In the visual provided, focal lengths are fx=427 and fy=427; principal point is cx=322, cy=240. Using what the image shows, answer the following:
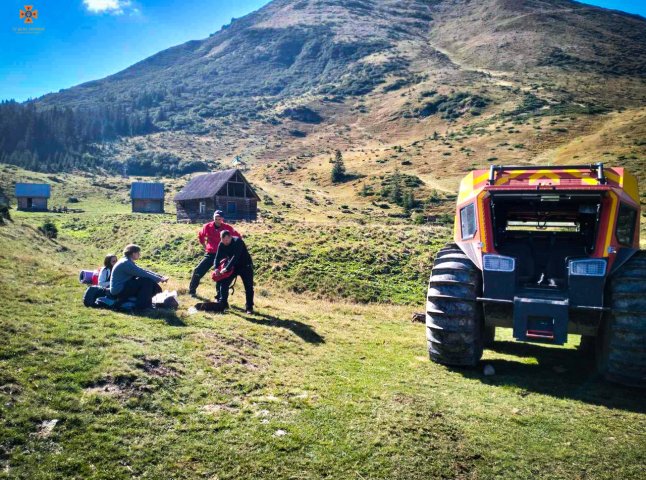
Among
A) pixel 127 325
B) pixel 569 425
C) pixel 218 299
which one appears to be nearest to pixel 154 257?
pixel 218 299

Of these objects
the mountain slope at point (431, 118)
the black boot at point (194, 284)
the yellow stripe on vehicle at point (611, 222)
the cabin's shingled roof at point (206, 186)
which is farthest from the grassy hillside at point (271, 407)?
the mountain slope at point (431, 118)

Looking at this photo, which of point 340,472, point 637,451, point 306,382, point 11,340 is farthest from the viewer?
point 306,382

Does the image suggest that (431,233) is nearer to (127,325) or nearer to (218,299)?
(218,299)

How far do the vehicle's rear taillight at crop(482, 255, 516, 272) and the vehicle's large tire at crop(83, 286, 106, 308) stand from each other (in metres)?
8.65

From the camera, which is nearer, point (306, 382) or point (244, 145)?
point (306, 382)

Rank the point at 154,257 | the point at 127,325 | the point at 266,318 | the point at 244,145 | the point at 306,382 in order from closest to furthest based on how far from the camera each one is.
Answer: the point at 306,382
the point at 127,325
the point at 266,318
the point at 154,257
the point at 244,145

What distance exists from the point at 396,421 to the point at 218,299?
276 inches

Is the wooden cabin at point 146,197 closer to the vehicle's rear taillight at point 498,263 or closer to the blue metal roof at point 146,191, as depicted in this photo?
the blue metal roof at point 146,191

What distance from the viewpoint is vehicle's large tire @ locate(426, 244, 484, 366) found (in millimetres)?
7688

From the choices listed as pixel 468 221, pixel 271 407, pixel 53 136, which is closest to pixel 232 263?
pixel 271 407

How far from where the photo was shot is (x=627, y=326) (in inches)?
271

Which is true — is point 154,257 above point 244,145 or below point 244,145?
below

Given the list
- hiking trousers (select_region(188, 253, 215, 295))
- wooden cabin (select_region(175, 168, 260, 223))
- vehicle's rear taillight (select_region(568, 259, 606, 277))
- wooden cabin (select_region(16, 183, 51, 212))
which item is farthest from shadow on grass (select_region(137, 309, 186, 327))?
wooden cabin (select_region(16, 183, 51, 212))

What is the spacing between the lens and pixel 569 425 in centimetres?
613
